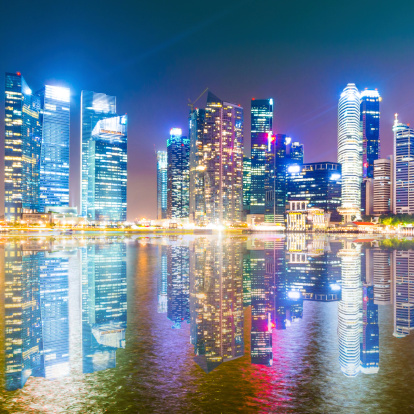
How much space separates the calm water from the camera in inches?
287

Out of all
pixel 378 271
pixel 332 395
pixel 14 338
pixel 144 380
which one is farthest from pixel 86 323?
pixel 378 271

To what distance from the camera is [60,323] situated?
13.2 metres

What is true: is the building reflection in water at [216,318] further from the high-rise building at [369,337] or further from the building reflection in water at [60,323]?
the high-rise building at [369,337]

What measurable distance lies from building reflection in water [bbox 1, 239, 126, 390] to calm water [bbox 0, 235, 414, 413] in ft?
0.18

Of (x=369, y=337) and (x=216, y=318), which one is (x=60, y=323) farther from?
(x=369, y=337)

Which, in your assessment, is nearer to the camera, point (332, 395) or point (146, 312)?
point (332, 395)

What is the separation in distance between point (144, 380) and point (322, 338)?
5933mm

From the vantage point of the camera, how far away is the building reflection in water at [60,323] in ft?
30.9

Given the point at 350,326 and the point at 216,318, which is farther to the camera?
the point at 216,318

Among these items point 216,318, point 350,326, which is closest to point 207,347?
point 216,318

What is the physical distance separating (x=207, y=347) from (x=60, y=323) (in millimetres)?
5812

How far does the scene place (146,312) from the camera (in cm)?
1488

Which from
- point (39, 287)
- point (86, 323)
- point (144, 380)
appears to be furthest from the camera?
point (39, 287)

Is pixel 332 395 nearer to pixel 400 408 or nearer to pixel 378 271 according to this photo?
pixel 400 408
